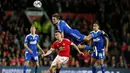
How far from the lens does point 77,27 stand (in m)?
28.0

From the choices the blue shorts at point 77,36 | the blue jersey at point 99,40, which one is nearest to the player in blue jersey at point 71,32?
the blue shorts at point 77,36

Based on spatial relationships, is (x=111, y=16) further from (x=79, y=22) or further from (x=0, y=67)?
(x=0, y=67)

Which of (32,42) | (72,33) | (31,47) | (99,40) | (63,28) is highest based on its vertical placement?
(63,28)

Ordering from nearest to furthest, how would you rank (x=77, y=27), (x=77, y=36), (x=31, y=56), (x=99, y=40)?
(x=77, y=36), (x=99, y=40), (x=31, y=56), (x=77, y=27)

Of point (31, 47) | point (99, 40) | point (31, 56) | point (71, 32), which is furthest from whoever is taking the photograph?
point (31, 47)

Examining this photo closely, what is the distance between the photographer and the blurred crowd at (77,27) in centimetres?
2473

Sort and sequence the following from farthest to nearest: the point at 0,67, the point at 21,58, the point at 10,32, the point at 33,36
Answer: the point at 10,32, the point at 21,58, the point at 0,67, the point at 33,36

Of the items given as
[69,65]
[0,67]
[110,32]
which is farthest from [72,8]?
[0,67]

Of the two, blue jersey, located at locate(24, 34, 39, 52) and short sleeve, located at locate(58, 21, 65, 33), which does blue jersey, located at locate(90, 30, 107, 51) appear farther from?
blue jersey, located at locate(24, 34, 39, 52)

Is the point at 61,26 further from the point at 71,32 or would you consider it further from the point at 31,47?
the point at 31,47

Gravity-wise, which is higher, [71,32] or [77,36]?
[71,32]

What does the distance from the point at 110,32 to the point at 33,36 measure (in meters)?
7.85

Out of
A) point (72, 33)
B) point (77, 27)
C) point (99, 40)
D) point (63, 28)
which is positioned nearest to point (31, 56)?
point (72, 33)

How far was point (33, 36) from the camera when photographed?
21344 millimetres
